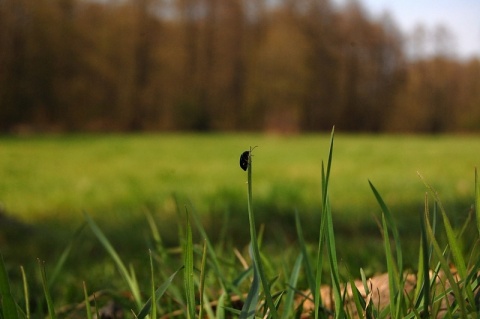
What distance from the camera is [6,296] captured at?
1.76ft

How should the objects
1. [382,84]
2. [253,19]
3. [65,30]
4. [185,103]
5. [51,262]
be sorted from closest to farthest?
[51,262], [65,30], [185,103], [253,19], [382,84]

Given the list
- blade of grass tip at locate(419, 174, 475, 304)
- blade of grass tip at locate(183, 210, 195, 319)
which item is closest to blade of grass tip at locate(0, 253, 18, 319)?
blade of grass tip at locate(183, 210, 195, 319)

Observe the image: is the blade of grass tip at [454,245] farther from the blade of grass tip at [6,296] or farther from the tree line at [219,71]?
the tree line at [219,71]

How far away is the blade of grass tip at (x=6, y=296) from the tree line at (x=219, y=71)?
23806mm

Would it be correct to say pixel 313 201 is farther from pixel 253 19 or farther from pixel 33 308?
pixel 253 19

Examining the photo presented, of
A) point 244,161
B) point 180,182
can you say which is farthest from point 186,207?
point 180,182

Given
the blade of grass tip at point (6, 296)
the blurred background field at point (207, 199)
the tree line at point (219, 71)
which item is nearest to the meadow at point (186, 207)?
the blurred background field at point (207, 199)

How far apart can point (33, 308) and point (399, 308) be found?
1.06 m

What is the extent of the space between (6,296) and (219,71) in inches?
1324

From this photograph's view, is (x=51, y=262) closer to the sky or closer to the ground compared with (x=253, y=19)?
closer to the ground

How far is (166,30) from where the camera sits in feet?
106

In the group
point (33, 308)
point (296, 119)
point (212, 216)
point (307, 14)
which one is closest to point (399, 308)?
point (33, 308)

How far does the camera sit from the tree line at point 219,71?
24.8m

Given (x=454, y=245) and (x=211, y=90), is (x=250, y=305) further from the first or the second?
(x=211, y=90)
